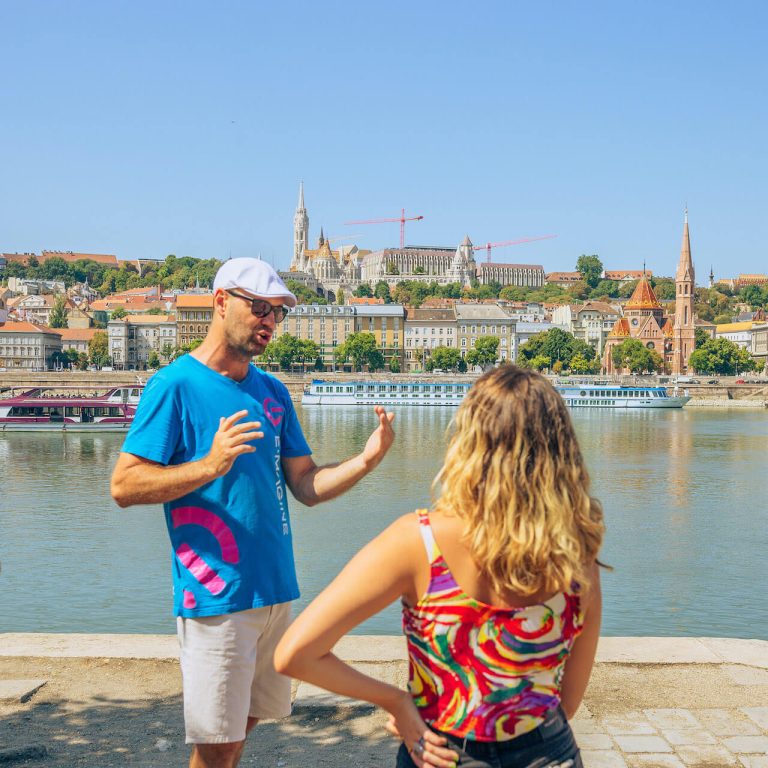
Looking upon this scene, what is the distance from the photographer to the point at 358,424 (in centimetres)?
4116

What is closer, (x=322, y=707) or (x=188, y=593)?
(x=188, y=593)

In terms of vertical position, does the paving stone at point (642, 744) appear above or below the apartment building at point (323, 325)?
below

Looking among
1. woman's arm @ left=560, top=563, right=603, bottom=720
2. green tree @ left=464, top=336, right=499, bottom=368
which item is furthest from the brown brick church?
woman's arm @ left=560, top=563, right=603, bottom=720

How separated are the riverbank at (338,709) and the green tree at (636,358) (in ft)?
289

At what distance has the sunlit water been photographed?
8844 millimetres

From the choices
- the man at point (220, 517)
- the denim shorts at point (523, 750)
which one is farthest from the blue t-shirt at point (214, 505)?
the denim shorts at point (523, 750)

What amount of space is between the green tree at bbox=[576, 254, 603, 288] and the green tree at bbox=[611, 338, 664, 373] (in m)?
60.6

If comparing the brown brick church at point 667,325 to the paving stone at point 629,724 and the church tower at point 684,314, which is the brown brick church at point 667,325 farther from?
the paving stone at point 629,724

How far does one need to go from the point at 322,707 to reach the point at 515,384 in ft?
7.65

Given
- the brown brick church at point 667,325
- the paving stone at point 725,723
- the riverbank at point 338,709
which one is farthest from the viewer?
the brown brick church at point 667,325

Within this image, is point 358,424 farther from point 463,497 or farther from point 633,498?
point 463,497

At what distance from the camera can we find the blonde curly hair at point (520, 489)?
1574mm

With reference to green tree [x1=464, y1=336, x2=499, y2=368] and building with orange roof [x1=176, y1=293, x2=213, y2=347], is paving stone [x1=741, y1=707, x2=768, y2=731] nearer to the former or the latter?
green tree [x1=464, y1=336, x2=499, y2=368]

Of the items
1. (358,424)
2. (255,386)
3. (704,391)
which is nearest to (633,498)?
(255,386)
